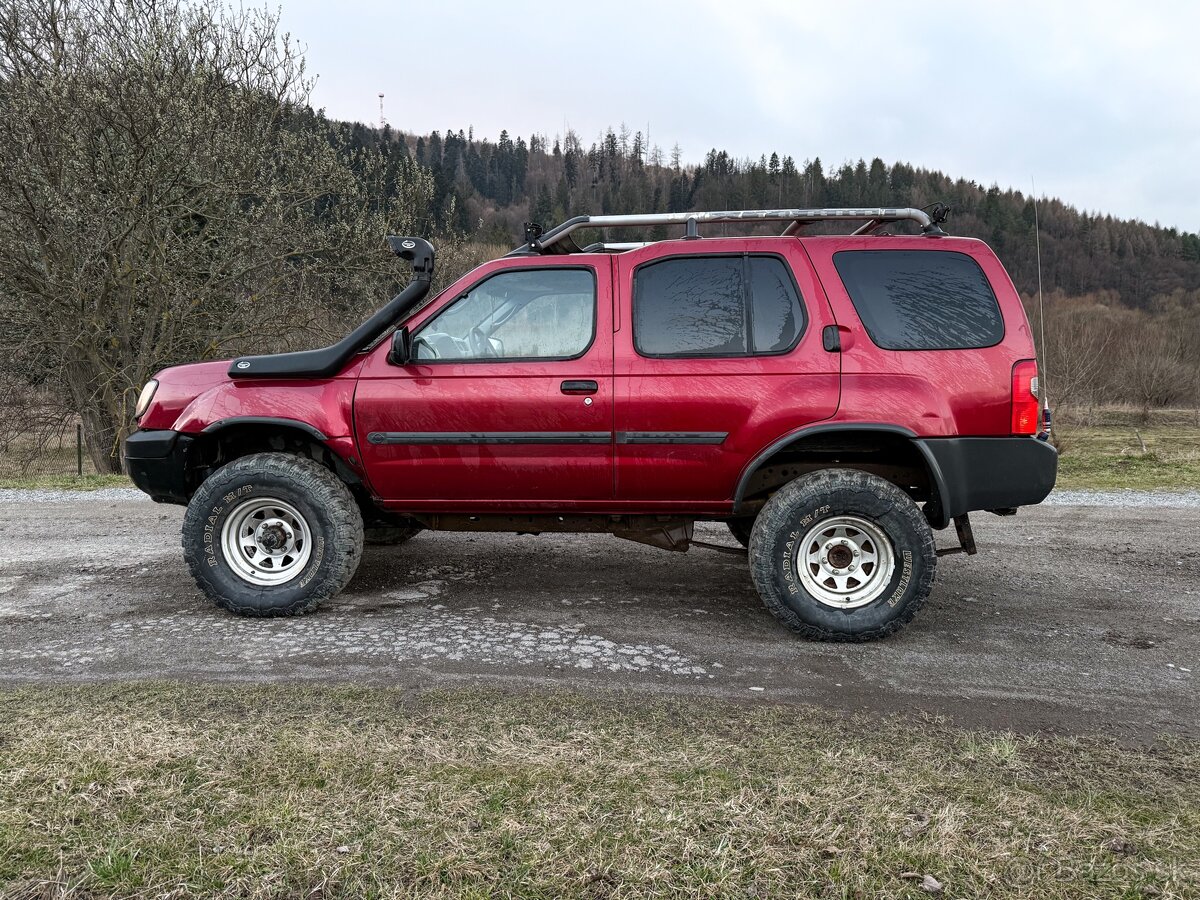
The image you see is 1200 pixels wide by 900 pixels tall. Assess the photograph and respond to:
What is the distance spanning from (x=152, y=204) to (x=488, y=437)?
1086 cm

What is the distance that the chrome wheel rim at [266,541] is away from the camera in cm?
455

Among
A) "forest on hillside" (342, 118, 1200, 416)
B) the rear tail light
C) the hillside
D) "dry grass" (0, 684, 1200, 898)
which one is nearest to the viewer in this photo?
"dry grass" (0, 684, 1200, 898)

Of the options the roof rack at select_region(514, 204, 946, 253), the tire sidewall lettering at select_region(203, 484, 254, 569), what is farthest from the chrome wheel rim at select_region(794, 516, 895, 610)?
the tire sidewall lettering at select_region(203, 484, 254, 569)

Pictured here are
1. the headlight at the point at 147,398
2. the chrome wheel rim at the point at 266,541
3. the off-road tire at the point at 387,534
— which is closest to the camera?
the chrome wheel rim at the point at 266,541

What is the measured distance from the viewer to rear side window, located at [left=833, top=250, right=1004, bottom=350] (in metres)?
4.17

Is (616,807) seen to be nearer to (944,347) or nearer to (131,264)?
(944,347)

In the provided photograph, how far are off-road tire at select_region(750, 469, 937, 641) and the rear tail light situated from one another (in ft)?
2.17

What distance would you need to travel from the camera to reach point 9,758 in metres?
2.64

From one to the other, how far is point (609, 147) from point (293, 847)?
105 m

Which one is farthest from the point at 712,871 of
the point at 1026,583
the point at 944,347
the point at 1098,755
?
the point at 1026,583

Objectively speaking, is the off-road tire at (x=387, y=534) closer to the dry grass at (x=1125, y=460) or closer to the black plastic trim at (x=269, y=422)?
the black plastic trim at (x=269, y=422)

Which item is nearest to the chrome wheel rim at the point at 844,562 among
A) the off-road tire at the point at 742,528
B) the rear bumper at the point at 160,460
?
the off-road tire at the point at 742,528

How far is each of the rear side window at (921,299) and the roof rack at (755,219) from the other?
0.22 m

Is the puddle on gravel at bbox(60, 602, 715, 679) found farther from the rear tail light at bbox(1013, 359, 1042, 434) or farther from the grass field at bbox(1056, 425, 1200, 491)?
the grass field at bbox(1056, 425, 1200, 491)
